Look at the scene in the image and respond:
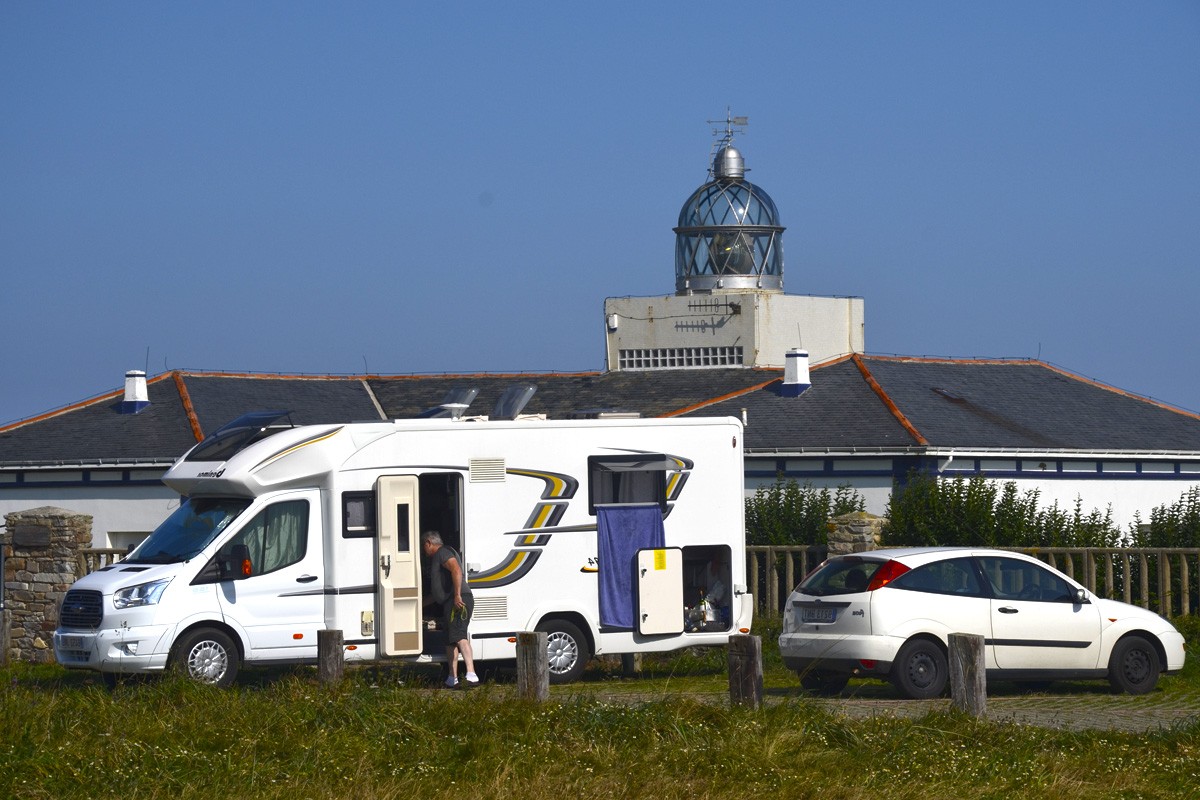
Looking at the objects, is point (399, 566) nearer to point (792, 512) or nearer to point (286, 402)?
point (792, 512)

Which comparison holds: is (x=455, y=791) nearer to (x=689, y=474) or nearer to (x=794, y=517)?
(x=689, y=474)

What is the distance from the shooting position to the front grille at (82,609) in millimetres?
16531

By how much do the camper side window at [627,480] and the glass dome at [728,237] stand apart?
26256 millimetres

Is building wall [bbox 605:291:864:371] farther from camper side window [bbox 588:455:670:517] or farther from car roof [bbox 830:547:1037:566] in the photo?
car roof [bbox 830:547:1037:566]

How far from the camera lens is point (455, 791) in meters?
10.5

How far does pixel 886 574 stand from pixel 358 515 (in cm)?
537

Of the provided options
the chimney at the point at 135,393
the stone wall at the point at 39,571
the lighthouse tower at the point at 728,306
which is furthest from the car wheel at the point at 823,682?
the lighthouse tower at the point at 728,306

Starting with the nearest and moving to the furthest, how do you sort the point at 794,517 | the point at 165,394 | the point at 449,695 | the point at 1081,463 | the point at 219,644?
the point at 449,695, the point at 219,644, the point at 794,517, the point at 1081,463, the point at 165,394

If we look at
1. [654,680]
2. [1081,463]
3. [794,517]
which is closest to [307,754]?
[654,680]

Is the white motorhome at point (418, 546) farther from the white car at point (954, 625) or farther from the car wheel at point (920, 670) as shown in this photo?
the car wheel at point (920, 670)

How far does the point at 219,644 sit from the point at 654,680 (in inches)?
179

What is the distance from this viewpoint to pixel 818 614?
15.8 meters

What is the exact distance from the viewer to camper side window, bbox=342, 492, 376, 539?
17.0m

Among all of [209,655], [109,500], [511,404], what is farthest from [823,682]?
[109,500]
